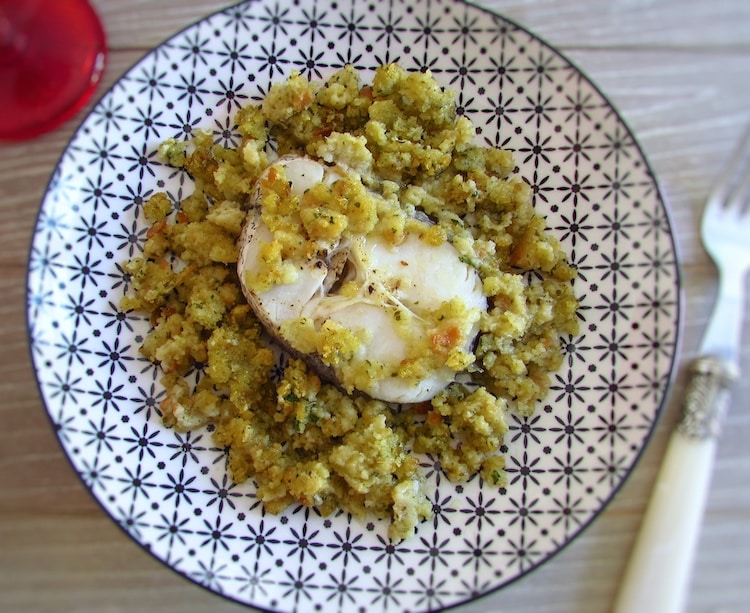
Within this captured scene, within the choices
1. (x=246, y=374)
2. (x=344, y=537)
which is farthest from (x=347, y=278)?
(x=344, y=537)

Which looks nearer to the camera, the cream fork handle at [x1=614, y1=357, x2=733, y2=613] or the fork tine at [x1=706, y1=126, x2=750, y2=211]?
the cream fork handle at [x1=614, y1=357, x2=733, y2=613]

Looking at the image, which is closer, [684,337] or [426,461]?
[426,461]

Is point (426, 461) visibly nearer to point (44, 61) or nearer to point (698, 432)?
point (698, 432)

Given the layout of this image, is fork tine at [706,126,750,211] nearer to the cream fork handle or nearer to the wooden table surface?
the wooden table surface

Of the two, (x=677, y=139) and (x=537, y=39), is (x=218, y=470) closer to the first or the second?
(x=537, y=39)

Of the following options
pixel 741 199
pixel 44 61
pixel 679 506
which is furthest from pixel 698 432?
pixel 44 61

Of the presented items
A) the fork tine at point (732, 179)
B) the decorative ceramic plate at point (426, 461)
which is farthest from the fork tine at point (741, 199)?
the decorative ceramic plate at point (426, 461)

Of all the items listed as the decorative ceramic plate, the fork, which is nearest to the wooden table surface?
the fork
